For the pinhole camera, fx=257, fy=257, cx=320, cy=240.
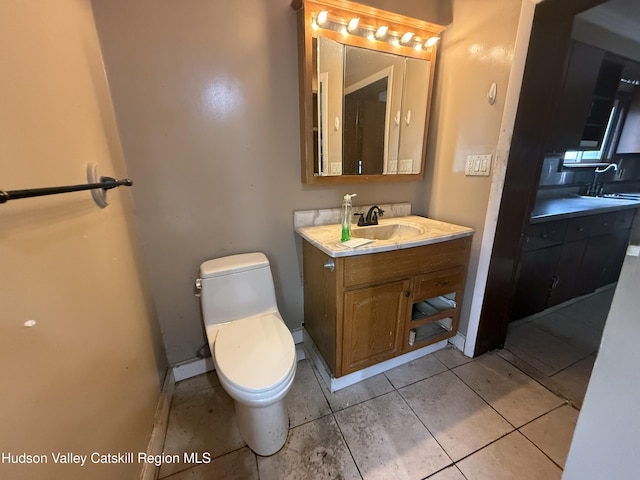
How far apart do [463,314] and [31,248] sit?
2.04m

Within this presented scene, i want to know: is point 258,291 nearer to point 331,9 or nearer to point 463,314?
point 463,314

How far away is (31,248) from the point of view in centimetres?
59

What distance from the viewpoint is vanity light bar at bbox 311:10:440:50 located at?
1.33 metres

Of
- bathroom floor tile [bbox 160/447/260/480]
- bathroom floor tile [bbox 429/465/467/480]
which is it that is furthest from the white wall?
bathroom floor tile [bbox 160/447/260/480]

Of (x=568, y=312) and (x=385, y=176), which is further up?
(x=385, y=176)

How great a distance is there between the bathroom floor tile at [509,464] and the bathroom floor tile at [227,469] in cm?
91

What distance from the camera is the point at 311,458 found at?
3.77 feet

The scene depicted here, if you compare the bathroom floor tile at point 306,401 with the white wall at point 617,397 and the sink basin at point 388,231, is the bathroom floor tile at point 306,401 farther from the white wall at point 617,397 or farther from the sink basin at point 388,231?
the white wall at point 617,397

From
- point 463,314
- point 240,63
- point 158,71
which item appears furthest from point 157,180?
point 463,314

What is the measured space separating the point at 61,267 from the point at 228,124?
Result: 98 centimetres

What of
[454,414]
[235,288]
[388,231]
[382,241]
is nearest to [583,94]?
[388,231]

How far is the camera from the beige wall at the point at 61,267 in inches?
20.7

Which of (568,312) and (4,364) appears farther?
(568,312)

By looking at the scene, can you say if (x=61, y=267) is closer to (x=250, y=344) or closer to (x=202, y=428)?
(x=250, y=344)
